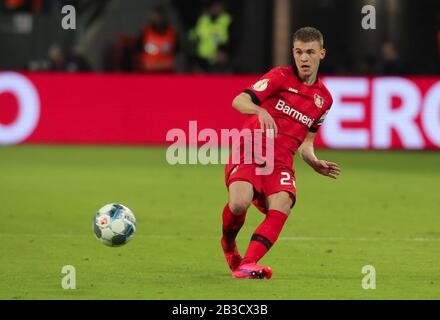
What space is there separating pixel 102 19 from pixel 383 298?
16.7 m

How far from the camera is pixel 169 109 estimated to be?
63.6 ft

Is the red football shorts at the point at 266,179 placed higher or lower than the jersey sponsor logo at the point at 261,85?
lower

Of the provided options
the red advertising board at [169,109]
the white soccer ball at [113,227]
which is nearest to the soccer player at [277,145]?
the white soccer ball at [113,227]

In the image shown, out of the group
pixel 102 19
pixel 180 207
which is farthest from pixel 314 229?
pixel 102 19

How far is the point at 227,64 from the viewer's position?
21.5m

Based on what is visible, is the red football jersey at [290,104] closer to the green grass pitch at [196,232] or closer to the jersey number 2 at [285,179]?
the jersey number 2 at [285,179]

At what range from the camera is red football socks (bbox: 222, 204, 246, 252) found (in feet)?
27.8

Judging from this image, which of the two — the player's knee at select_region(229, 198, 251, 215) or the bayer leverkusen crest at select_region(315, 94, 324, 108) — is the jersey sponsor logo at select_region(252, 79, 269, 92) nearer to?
the bayer leverkusen crest at select_region(315, 94, 324, 108)

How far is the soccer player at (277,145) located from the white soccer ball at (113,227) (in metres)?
0.76

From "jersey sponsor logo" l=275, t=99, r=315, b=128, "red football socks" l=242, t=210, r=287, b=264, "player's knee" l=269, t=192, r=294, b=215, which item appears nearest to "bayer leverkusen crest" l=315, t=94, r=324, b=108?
"jersey sponsor logo" l=275, t=99, r=315, b=128

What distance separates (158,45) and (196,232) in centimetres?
1079

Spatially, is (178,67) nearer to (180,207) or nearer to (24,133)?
(24,133)

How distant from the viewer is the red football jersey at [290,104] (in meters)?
8.52

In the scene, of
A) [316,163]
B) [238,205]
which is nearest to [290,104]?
[316,163]
